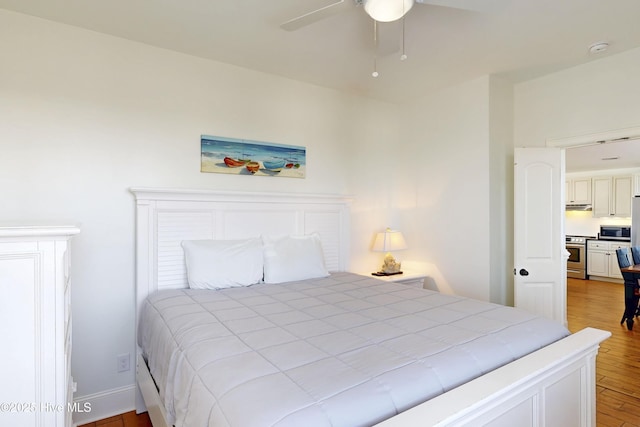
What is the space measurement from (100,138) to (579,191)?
8.75 m

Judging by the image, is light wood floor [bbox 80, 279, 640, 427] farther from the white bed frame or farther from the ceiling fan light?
the ceiling fan light

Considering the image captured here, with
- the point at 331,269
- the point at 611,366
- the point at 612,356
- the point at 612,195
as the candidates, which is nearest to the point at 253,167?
the point at 331,269

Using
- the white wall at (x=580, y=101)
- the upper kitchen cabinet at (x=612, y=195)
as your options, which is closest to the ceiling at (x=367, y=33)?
the white wall at (x=580, y=101)

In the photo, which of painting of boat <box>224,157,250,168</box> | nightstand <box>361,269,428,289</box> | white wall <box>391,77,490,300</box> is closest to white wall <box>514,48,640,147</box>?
white wall <box>391,77,490,300</box>

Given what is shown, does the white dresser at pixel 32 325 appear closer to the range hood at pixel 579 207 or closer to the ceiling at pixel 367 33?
the ceiling at pixel 367 33

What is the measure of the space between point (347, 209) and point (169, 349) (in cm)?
228

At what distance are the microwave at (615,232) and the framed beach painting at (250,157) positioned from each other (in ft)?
22.9

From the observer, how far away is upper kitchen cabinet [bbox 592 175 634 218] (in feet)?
21.6

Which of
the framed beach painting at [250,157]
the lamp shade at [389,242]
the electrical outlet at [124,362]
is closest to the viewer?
the electrical outlet at [124,362]

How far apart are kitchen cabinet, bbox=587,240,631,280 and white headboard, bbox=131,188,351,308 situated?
628 centimetres

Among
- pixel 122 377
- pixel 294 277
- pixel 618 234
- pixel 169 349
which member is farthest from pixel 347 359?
pixel 618 234

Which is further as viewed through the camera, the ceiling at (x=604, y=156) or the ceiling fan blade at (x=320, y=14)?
the ceiling at (x=604, y=156)

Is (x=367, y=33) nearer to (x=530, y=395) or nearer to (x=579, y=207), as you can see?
(x=530, y=395)

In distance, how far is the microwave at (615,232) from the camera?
6.58m
